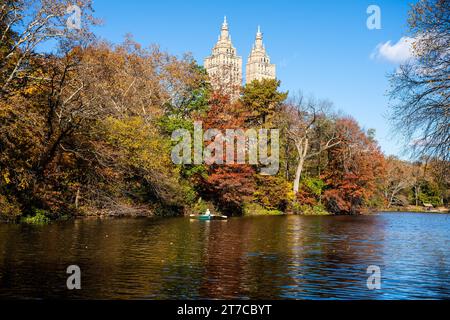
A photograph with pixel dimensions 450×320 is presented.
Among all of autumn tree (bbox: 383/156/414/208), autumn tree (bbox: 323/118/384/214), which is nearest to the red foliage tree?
autumn tree (bbox: 323/118/384/214)

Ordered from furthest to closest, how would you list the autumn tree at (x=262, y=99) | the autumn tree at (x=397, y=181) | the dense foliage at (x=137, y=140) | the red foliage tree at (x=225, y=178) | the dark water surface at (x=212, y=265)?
the autumn tree at (x=397, y=181) → the autumn tree at (x=262, y=99) → the red foliage tree at (x=225, y=178) → the dense foliage at (x=137, y=140) → the dark water surface at (x=212, y=265)

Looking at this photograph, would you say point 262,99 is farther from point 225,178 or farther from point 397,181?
point 397,181

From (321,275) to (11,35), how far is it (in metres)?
23.9

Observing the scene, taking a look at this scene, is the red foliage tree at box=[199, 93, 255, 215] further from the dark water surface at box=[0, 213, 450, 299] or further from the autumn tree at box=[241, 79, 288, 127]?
the dark water surface at box=[0, 213, 450, 299]

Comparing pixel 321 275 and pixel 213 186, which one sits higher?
pixel 213 186

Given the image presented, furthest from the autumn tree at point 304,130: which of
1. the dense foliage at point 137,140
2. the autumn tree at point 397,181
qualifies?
the autumn tree at point 397,181

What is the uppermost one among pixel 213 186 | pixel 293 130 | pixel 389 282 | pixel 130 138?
pixel 293 130

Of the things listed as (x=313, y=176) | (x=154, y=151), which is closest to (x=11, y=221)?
(x=154, y=151)

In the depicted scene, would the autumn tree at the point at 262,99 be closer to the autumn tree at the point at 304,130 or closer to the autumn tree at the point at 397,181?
the autumn tree at the point at 304,130

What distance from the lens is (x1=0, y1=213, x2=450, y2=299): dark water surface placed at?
10703 millimetres

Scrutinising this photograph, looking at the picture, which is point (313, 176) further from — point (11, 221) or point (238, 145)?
point (11, 221)

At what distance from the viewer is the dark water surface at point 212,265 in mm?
10703

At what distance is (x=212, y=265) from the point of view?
46.7 feet

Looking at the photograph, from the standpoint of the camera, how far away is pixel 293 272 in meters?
13.3
